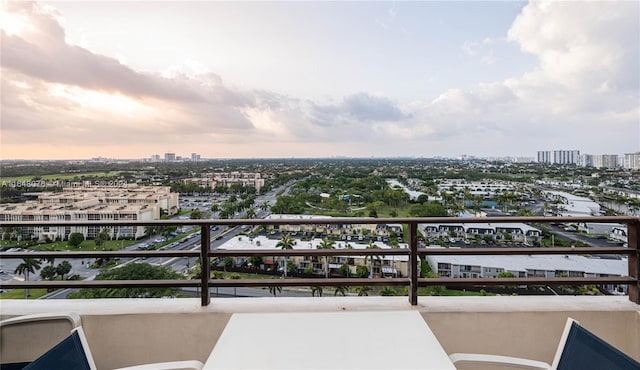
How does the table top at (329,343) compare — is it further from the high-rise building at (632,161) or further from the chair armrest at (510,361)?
the high-rise building at (632,161)

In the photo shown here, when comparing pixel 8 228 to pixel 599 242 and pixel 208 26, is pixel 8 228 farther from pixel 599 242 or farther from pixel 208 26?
pixel 599 242

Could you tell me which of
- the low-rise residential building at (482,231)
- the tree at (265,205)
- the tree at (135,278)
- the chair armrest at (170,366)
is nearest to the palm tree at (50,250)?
the tree at (135,278)

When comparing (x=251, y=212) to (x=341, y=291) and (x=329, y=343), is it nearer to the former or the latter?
(x=341, y=291)

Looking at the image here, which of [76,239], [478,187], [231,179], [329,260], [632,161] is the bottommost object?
[329,260]

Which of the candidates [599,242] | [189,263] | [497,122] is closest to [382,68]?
[497,122]

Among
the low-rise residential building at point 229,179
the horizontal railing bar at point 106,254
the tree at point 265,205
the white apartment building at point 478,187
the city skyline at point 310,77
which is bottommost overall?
the horizontal railing bar at point 106,254

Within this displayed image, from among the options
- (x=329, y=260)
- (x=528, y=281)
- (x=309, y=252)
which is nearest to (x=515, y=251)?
(x=528, y=281)

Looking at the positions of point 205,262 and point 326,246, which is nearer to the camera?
point 205,262
